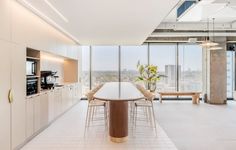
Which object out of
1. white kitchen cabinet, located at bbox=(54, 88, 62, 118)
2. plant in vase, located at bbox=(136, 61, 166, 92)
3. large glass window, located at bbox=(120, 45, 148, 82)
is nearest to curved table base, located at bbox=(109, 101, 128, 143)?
white kitchen cabinet, located at bbox=(54, 88, 62, 118)

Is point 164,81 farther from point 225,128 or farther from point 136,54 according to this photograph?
point 225,128

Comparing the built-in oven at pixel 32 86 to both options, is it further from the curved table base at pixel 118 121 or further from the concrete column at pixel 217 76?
the concrete column at pixel 217 76

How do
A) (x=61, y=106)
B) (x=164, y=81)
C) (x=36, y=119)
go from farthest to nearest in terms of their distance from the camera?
(x=164, y=81), (x=61, y=106), (x=36, y=119)

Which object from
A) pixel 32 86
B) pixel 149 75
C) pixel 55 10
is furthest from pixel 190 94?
pixel 55 10

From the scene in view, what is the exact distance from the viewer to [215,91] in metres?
8.83

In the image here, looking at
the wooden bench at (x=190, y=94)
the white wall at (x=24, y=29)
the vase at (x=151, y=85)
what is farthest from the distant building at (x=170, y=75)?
the white wall at (x=24, y=29)

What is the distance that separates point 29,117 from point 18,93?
638 millimetres

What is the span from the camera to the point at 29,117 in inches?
158

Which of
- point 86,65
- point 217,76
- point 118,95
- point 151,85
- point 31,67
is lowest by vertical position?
point 151,85

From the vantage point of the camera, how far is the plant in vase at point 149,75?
366 inches

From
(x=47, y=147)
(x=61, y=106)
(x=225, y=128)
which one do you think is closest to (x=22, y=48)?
(x=47, y=147)

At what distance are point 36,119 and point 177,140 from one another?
289 cm

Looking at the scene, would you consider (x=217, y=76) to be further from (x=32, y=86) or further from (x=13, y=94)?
(x=13, y=94)

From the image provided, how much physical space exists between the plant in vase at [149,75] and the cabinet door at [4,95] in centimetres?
663
